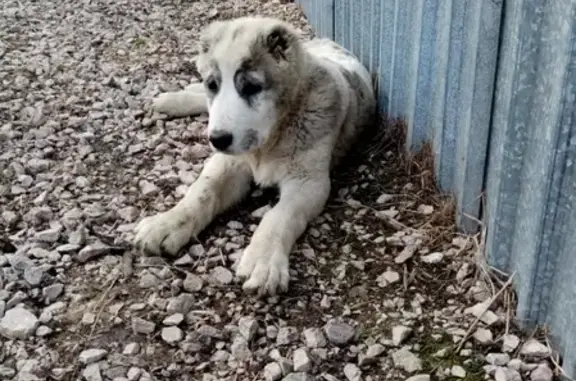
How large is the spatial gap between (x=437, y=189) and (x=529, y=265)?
1.01 meters

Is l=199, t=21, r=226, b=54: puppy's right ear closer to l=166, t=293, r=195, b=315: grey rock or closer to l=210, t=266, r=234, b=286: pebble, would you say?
l=210, t=266, r=234, b=286: pebble

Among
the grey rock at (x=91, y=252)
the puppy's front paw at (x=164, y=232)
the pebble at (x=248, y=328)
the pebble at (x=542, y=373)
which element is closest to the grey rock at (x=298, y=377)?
the pebble at (x=248, y=328)

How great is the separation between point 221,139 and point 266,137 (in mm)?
287

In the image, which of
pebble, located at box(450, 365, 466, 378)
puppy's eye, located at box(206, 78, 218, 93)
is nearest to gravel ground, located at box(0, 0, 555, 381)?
pebble, located at box(450, 365, 466, 378)

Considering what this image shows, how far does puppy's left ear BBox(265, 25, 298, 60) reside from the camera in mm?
3854

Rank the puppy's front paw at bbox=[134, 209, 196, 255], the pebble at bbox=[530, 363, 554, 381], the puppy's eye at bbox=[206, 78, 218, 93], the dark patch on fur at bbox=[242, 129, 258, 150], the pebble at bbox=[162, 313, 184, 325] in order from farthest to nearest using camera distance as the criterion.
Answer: the puppy's eye at bbox=[206, 78, 218, 93] → the dark patch on fur at bbox=[242, 129, 258, 150] → the puppy's front paw at bbox=[134, 209, 196, 255] → the pebble at bbox=[162, 313, 184, 325] → the pebble at bbox=[530, 363, 554, 381]

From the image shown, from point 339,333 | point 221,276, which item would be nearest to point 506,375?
point 339,333

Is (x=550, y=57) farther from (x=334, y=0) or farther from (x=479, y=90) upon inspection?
(x=334, y=0)

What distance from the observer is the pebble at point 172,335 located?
122 inches

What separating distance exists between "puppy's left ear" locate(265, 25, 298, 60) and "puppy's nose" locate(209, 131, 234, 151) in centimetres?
53

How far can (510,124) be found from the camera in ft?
9.73

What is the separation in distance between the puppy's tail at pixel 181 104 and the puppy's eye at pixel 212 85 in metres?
1.10

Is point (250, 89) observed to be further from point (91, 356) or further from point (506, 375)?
point (506, 375)

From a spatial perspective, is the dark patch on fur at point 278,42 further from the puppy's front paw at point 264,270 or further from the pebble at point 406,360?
the pebble at point 406,360
